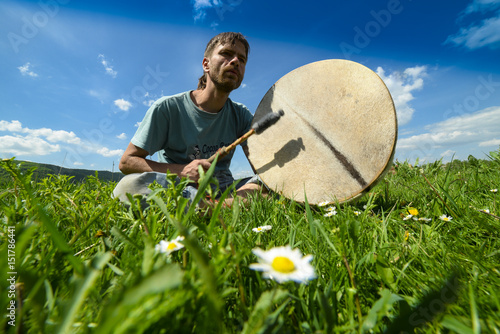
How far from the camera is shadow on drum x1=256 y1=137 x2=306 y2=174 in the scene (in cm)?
232

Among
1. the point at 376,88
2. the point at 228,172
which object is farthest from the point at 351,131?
the point at 228,172

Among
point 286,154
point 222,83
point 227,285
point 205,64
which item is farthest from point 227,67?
point 227,285

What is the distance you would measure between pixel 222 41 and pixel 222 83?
700 mm

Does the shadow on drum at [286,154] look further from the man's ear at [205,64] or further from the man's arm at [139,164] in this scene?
the man's ear at [205,64]

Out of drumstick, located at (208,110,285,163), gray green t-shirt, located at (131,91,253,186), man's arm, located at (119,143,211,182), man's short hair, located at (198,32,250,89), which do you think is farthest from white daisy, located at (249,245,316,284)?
man's short hair, located at (198,32,250,89)

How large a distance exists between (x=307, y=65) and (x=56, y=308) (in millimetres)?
2600

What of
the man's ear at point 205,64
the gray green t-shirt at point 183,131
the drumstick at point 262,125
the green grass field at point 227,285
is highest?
the man's ear at point 205,64

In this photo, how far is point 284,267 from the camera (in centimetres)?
50

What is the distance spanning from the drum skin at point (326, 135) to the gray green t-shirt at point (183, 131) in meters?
0.80

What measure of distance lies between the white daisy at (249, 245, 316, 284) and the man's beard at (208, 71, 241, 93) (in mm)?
2914

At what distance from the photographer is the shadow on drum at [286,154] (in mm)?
2322

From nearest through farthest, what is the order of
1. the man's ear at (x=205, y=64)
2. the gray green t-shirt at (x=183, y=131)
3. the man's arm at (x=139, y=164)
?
the man's arm at (x=139, y=164), the gray green t-shirt at (x=183, y=131), the man's ear at (x=205, y=64)

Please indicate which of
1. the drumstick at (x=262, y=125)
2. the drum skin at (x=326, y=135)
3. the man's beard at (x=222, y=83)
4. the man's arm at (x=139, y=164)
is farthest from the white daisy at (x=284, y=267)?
the man's beard at (x=222, y=83)

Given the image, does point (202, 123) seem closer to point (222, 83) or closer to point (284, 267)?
Result: point (222, 83)
